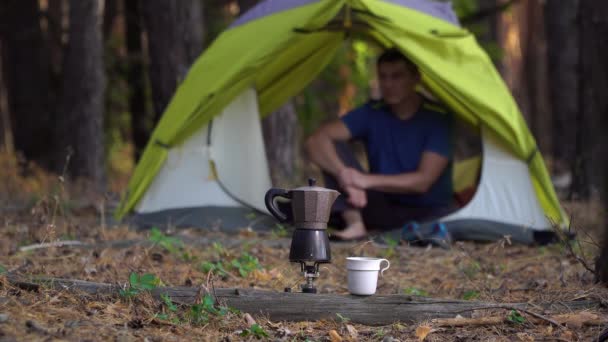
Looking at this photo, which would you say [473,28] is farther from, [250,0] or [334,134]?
[334,134]

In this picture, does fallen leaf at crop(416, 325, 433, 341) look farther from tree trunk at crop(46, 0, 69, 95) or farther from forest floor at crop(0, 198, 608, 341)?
tree trunk at crop(46, 0, 69, 95)

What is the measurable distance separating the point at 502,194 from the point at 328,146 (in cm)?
113

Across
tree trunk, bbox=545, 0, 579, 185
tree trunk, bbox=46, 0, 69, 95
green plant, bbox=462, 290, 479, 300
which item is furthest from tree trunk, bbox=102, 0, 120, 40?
green plant, bbox=462, 290, 479, 300

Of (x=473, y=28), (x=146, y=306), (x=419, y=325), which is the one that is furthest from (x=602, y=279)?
(x=473, y=28)

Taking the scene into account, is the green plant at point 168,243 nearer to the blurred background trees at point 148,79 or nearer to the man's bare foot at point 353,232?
the man's bare foot at point 353,232

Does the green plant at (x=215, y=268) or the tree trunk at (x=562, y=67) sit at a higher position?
the tree trunk at (x=562, y=67)

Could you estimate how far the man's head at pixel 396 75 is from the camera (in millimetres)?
5504

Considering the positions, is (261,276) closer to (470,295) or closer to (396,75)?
(470,295)

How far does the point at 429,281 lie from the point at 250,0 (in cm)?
436

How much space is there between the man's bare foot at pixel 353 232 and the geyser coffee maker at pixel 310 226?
2192 mm

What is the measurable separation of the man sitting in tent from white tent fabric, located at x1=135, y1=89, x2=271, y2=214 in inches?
15.6

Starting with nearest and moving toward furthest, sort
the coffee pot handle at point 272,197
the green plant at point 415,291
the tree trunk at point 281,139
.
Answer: the coffee pot handle at point 272,197, the green plant at point 415,291, the tree trunk at point 281,139

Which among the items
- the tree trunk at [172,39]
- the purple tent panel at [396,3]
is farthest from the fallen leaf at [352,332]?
the tree trunk at [172,39]

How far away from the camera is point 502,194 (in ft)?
17.9
